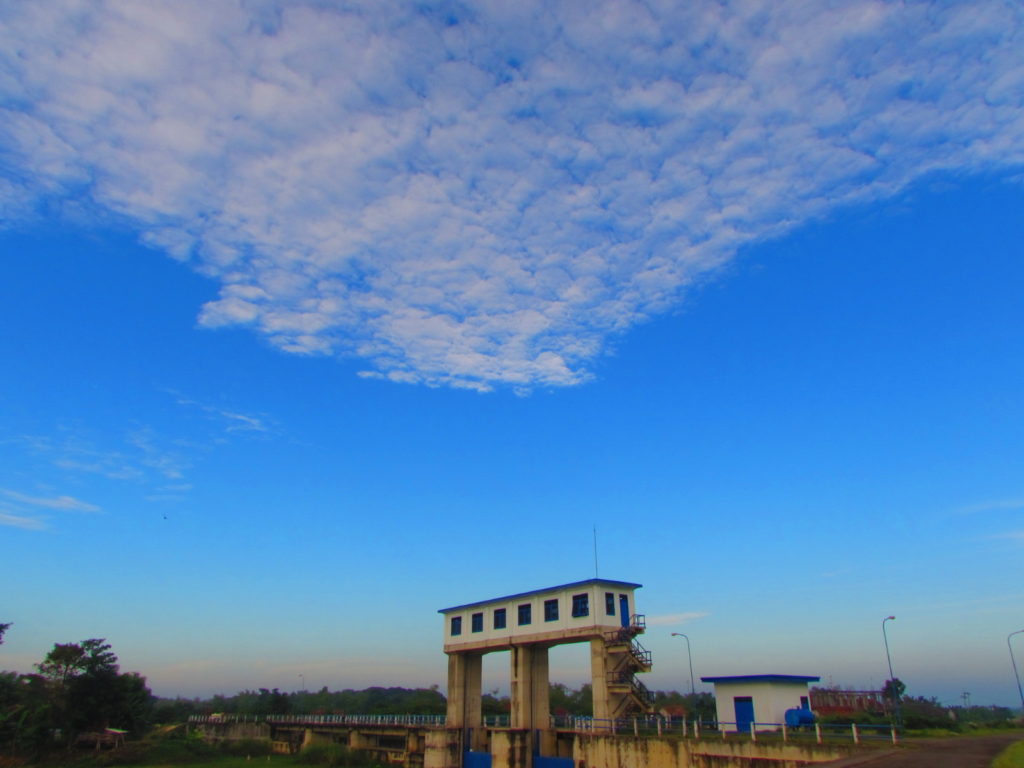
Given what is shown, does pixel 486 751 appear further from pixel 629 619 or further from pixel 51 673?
pixel 51 673

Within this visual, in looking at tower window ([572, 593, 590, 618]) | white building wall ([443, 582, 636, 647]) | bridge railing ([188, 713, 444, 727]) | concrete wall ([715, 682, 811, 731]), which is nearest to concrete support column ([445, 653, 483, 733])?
white building wall ([443, 582, 636, 647])

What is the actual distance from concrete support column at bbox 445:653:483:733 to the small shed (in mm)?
21800

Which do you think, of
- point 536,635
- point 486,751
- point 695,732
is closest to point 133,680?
point 486,751

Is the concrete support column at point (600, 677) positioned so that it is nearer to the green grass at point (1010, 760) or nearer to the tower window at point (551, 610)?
the tower window at point (551, 610)

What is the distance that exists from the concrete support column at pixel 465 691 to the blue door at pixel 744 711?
22.3m

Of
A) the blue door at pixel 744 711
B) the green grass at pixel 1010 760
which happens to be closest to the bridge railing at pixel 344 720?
the blue door at pixel 744 711

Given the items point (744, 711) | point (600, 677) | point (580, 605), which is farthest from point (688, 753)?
point (580, 605)

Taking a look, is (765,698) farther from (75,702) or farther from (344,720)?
(75,702)

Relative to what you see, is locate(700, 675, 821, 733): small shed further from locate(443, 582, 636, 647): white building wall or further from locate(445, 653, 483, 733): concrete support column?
locate(445, 653, 483, 733): concrete support column

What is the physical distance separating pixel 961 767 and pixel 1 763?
2616 inches

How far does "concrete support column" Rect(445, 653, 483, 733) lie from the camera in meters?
49.3

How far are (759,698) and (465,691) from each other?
25.2 meters

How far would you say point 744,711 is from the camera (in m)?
33.3

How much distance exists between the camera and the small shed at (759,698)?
105 feet
